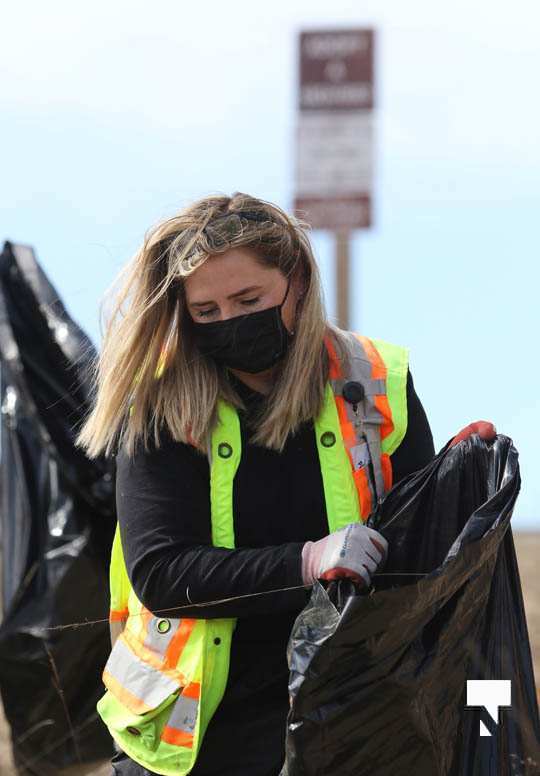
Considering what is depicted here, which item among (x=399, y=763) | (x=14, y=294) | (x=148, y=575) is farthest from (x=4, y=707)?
(x=399, y=763)

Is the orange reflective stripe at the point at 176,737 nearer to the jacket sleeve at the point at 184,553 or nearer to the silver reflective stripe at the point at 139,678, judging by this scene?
the silver reflective stripe at the point at 139,678

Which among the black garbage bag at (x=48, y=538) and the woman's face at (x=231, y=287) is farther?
the black garbage bag at (x=48, y=538)

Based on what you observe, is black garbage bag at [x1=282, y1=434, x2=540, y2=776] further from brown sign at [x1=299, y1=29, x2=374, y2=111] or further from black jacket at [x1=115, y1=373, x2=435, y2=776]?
brown sign at [x1=299, y1=29, x2=374, y2=111]

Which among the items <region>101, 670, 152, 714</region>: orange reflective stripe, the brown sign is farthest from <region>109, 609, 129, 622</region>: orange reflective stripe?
the brown sign

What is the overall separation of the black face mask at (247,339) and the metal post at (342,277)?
3222 mm

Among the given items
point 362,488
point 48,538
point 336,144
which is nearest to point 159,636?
point 362,488

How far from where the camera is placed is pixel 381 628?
7.98 ft

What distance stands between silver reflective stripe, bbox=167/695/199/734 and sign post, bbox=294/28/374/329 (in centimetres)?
343

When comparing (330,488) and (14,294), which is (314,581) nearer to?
(330,488)

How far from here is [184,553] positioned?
2715 mm

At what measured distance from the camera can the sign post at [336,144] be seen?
6016 mm

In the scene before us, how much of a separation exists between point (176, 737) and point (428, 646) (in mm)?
510

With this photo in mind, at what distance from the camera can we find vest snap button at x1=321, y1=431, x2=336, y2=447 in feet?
9.15
